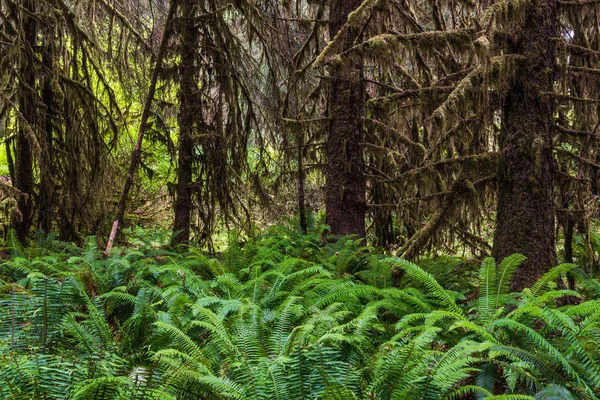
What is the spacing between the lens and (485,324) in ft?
10.9

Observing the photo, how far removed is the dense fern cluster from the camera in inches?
92.8

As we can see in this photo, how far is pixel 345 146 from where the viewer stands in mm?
5945

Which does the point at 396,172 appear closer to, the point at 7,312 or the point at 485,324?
the point at 485,324

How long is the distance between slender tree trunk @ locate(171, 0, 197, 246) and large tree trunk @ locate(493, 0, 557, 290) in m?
3.88

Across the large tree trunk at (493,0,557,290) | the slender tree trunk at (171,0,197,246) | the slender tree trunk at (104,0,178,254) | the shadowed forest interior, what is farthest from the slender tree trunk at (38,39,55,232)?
the large tree trunk at (493,0,557,290)

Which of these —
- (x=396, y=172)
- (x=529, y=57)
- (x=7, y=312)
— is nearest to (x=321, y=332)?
(x=7, y=312)

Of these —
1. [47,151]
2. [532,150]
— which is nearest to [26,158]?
[47,151]

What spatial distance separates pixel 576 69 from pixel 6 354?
15.4 feet

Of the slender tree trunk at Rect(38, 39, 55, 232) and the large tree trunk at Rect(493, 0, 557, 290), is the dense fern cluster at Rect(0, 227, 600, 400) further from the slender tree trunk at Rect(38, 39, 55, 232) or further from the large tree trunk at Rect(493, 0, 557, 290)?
the slender tree trunk at Rect(38, 39, 55, 232)

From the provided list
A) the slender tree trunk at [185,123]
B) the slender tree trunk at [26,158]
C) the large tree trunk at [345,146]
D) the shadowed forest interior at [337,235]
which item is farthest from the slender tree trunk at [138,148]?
the large tree trunk at [345,146]

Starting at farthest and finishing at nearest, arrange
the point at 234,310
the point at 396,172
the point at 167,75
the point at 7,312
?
the point at 167,75 → the point at 396,172 → the point at 234,310 → the point at 7,312

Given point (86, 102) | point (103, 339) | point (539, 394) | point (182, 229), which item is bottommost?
point (539, 394)

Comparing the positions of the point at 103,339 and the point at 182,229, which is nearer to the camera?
the point at 103,339

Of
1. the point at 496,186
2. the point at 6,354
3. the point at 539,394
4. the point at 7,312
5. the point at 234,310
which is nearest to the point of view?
the point at 539,394
